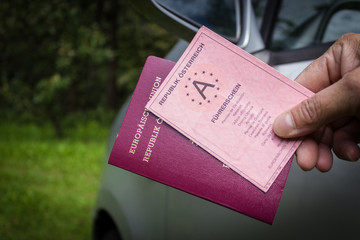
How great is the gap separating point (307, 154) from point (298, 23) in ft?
3.53

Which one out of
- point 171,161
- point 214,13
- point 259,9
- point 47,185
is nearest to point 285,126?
point 171,161

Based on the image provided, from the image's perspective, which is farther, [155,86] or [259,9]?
[259,9]

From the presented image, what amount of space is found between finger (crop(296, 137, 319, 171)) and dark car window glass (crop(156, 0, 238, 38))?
23.8 inches

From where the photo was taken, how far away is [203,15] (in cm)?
144

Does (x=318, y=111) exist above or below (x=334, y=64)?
below

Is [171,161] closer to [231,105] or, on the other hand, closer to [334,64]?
[231,105]

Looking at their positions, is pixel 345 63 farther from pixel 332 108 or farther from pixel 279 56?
pixel 279 56

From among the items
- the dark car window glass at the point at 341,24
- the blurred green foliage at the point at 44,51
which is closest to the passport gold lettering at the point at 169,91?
the dark car window glass at the point at 341,24

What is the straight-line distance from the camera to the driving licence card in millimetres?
873

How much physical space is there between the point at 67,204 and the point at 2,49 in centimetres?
515

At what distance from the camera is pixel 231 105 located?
887 millimetres

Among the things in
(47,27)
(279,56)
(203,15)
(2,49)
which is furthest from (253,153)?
(2,49)

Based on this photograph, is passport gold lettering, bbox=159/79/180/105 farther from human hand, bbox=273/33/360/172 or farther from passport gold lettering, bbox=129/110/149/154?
human hand, bbox=273/33/360/172

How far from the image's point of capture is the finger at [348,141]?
0.86 meters
